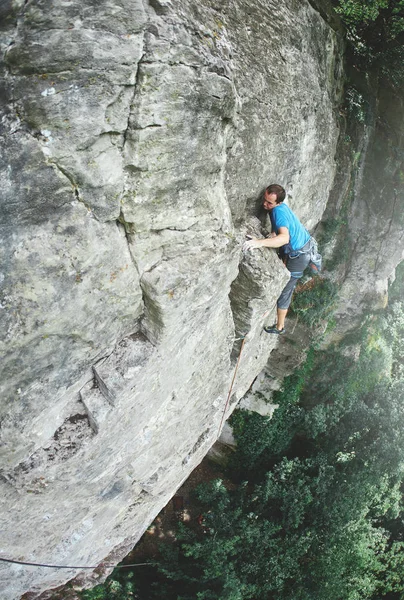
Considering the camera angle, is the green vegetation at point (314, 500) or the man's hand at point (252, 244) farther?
the green vegetation at point (314, 500)

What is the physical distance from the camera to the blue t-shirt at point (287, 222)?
5.99m

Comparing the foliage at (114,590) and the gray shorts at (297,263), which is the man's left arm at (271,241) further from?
the foliage at (114,590)

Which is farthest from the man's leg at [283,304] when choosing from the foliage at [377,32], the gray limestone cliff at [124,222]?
the foliage at [377,32]

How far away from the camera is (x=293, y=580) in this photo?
10.4 meters

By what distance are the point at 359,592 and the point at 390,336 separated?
6.55 meters

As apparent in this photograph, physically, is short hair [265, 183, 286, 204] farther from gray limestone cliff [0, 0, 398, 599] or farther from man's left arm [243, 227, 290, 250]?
man's left arm [243, 227, 290, 250]

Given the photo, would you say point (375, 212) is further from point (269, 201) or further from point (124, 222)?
point (124, 222)

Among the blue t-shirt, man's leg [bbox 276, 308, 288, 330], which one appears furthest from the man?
man's leg [bbox 276, 308, 288, 330]

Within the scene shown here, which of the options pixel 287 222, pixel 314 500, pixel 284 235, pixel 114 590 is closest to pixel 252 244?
pixel 284 235

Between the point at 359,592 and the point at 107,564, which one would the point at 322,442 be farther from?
the point at 107,564

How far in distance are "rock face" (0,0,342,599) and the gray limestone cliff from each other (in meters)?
0.02

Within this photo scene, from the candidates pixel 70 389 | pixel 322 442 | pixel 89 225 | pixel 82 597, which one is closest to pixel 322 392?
pixel 322 442

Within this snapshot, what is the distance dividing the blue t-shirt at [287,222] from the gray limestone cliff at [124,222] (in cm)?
39

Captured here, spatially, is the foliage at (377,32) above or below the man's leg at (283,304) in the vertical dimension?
above
